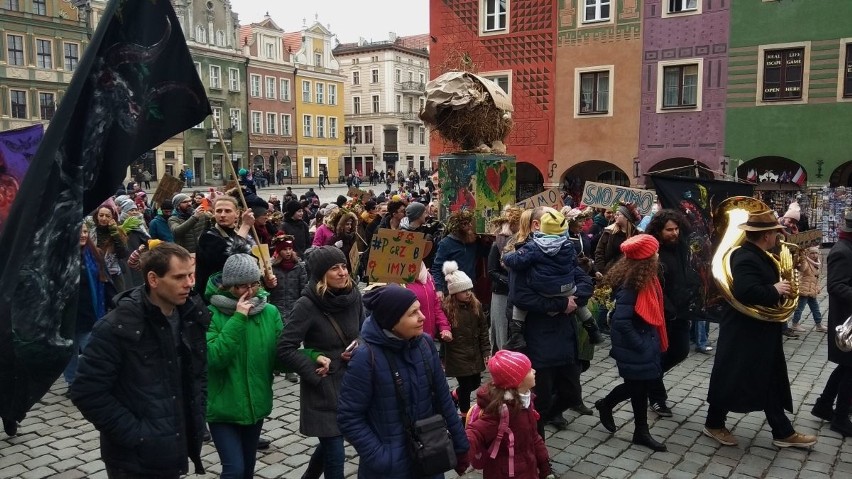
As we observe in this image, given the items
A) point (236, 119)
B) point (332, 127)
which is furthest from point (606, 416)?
point (332, 127)

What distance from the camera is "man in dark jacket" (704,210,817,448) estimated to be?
525 centimetres

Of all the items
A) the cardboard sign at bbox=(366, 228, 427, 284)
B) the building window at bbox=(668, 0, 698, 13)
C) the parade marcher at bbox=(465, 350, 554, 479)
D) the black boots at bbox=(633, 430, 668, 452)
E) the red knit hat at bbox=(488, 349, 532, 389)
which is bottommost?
the black boots at bbox=(633, 430, 668, 452)

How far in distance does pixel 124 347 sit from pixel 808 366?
7.69 m

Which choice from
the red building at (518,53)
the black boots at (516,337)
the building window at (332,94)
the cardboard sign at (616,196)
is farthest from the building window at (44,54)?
the black boots at (516,337)

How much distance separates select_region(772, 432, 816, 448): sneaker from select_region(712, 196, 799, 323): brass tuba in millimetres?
989

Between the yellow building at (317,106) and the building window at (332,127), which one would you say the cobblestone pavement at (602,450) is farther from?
the building window at (332,127)

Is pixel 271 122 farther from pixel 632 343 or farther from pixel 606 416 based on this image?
pixel 632 343

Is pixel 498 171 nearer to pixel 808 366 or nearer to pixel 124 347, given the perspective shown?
pixel 808 366

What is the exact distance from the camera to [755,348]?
5344 millimetres

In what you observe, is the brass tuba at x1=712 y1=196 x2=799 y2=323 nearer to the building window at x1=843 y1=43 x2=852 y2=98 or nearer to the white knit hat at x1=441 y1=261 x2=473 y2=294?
the white knit hat at x1=441 y1=261 x2=473 y2=294

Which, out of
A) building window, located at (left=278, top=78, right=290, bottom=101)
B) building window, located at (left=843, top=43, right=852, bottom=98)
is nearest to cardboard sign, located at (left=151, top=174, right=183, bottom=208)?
building window, located at (left=843, top=43, right=852, bottom=98)

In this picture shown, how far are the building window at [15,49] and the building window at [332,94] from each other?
2871cm

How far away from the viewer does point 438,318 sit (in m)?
5.60

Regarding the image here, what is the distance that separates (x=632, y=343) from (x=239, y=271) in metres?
3.07
